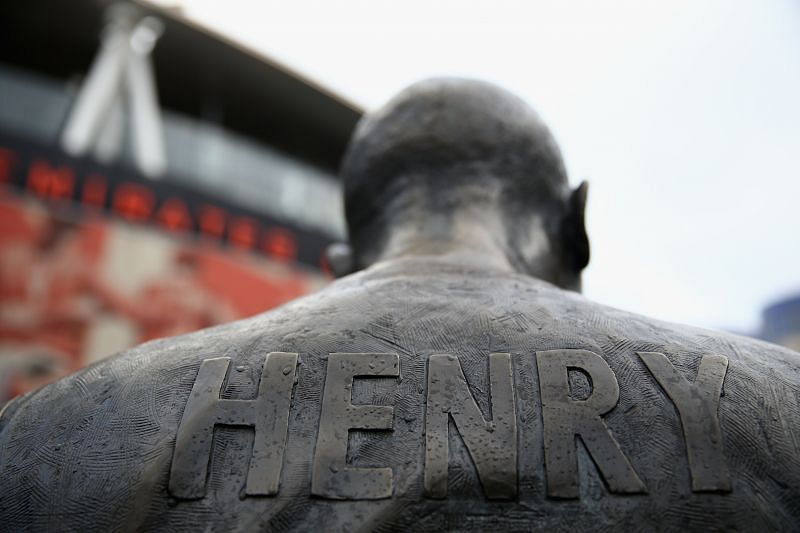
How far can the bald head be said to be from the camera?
1.67 meters

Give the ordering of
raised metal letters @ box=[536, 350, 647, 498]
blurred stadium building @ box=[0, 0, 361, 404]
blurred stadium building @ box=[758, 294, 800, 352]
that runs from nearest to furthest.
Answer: raised metal letters @ box=[536, 350, 647, 498] < blurred stadium building @ box=[0, 0, 361, 404] < blurred stadium building @ box=[758, 294, 800, 352]

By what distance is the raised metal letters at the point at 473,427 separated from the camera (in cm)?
99

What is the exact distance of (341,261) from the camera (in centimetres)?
194

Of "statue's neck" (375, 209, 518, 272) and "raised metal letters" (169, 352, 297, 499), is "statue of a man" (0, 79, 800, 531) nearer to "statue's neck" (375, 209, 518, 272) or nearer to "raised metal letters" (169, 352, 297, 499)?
"raised metal letters" (169, 352, 297, 499)

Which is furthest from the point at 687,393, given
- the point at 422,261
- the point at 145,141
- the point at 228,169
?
the point at 228,169

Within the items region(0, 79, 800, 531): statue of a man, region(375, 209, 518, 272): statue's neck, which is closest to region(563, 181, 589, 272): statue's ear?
region(375, 209, 518, 272): statue's neck

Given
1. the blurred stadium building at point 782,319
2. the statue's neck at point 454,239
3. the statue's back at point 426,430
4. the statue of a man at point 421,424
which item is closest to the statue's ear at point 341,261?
the statue's neck at point 454,239

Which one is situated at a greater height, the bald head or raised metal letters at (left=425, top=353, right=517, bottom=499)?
the bald head

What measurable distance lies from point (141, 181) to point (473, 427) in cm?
939

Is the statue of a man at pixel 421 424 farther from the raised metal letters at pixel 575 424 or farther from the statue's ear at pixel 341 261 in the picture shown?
the statue's ear at pixel 341 261

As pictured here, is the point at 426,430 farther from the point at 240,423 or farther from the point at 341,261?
the point at 341,261

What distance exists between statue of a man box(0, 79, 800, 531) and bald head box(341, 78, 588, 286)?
0.33 meters

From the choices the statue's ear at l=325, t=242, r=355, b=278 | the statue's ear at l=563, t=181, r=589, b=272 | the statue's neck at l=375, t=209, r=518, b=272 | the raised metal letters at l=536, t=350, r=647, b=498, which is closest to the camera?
the raised metal letters at l=536, t=350, r=647, b=498

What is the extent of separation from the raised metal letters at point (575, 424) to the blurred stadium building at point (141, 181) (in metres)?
8.00
